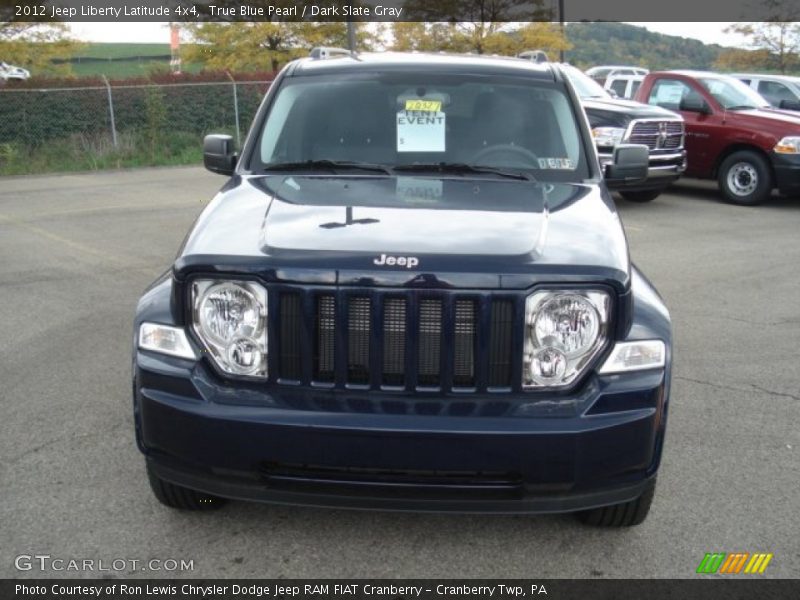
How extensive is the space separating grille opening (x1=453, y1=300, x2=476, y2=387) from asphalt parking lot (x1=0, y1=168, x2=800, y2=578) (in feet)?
2.45

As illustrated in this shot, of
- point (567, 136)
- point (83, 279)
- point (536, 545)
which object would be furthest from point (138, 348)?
point (83, 279)

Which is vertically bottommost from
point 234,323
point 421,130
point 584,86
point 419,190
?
point 234,323

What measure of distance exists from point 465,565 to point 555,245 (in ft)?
4.08

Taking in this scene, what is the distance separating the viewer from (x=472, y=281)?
304cm

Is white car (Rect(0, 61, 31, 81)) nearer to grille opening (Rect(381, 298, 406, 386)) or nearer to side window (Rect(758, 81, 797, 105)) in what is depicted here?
side window (Rect(758, 81, 797, 105))

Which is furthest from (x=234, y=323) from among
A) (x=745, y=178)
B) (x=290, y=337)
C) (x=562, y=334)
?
(x=745, y=178)

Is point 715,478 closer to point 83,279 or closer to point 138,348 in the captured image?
point 138,348

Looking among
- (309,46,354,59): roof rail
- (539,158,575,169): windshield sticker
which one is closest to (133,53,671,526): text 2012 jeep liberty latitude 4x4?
(539,158,575,169): windshield sticker

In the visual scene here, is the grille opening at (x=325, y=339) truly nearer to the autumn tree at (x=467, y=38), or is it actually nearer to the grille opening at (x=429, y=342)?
the grille opening at (x=429, y=342)

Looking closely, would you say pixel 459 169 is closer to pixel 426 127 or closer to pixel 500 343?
pixel 426 127

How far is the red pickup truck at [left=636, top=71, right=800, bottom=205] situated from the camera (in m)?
12.6

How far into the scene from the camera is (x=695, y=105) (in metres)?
13.6

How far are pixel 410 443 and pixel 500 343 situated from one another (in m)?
0.47

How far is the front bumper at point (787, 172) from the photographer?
41.0 ft
